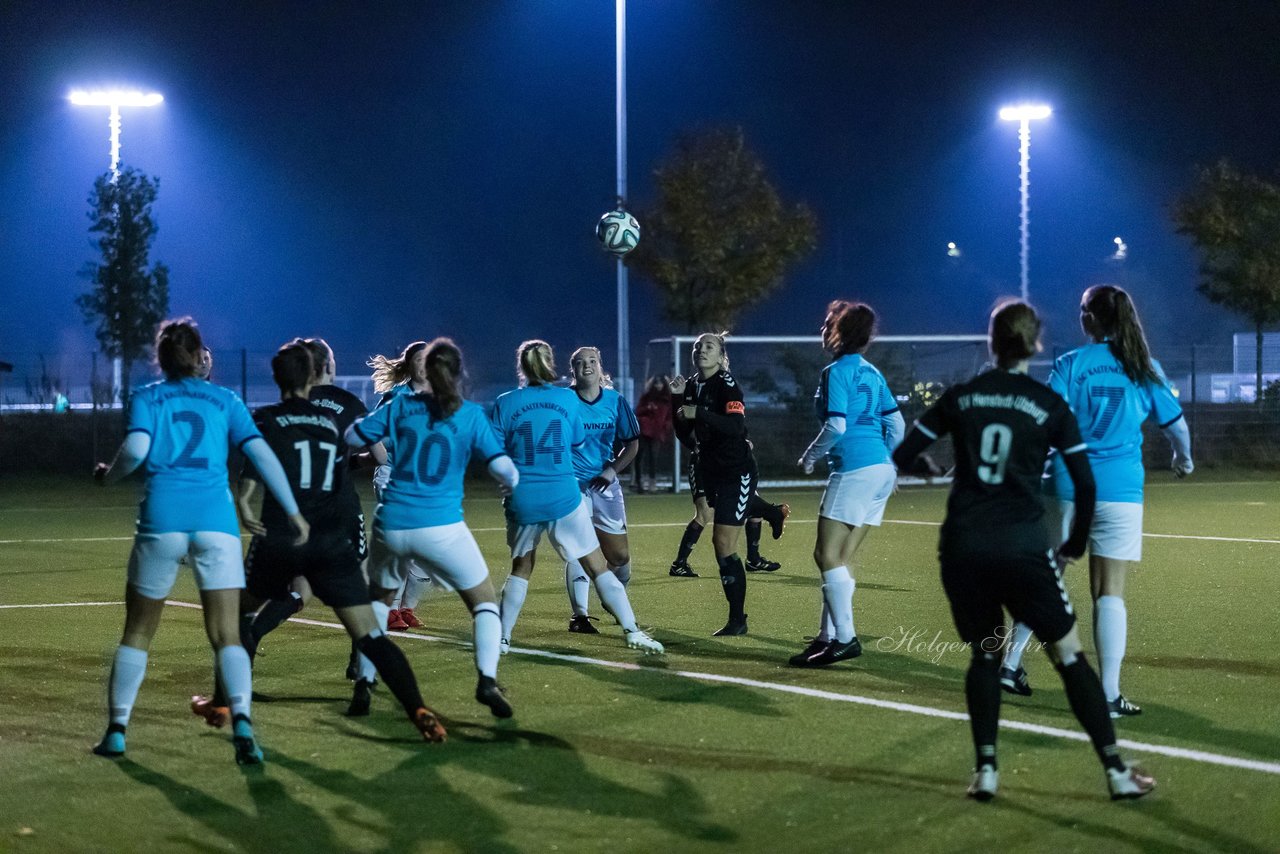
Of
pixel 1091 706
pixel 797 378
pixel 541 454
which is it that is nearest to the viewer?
pixel 1091 706

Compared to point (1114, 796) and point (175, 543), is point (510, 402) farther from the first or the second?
point (1114, 796)

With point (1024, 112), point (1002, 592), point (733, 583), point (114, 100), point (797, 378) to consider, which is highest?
point (114, 100)

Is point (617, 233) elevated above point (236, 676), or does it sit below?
above

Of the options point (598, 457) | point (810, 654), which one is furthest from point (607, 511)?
point (810, 654)

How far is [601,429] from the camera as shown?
386 inches

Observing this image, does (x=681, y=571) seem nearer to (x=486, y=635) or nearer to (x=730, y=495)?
(x=730, y=495)

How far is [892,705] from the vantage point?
7297 mm

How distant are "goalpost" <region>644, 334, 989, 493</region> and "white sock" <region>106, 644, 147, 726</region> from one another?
1983cm

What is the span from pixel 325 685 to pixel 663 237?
23130 millimetres

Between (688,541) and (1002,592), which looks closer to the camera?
(1002,592)

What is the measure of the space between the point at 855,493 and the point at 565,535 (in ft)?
5.40

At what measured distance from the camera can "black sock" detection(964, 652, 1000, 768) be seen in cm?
547

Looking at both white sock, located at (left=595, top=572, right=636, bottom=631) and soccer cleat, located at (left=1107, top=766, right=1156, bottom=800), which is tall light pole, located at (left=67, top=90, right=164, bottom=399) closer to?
white sock, located at (left=595, top=572, right=636, bottom=631)

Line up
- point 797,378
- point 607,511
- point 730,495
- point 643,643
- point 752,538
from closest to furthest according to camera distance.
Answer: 1. point 643,643
2. point 730,495
3. point 607,511
4. point 752,538
5. point 797,378
